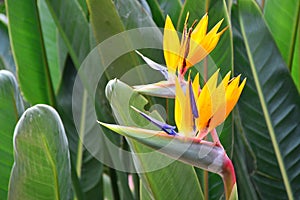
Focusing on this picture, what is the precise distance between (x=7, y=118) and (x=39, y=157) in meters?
0.17

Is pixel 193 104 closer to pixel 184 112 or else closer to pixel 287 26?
pixel 184 112

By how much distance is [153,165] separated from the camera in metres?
0.68

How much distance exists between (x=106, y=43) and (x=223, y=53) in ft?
0.59

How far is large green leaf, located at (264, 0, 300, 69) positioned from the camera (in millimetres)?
998

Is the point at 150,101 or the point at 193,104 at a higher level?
the point at 193,104

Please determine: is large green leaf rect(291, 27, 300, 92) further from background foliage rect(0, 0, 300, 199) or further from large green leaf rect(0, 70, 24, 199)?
large green leaf rect(0, 70, 24, 199)

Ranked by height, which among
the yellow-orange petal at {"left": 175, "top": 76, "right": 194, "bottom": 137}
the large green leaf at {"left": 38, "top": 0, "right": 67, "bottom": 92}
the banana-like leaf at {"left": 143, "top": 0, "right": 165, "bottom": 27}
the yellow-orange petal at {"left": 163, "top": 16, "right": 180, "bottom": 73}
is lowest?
the large green leaf at {"left": 38, "top": 0, "right": 67, "bottom": 92}

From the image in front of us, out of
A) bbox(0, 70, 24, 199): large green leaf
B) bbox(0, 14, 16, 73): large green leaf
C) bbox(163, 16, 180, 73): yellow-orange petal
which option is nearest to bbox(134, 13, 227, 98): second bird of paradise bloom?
Answer: bbox(163, 16, 180, 73): yellow-orange petal

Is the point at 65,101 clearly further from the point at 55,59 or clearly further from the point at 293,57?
the point at 293,57

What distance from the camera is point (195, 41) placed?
0.52 m

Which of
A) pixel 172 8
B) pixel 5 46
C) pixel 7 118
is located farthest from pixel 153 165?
pixel 5 46

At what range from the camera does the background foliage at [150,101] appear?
0.71 metres

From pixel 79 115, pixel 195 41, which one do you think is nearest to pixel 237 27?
pixel 79 115

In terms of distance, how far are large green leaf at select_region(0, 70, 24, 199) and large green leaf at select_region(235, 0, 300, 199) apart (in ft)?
1.28
